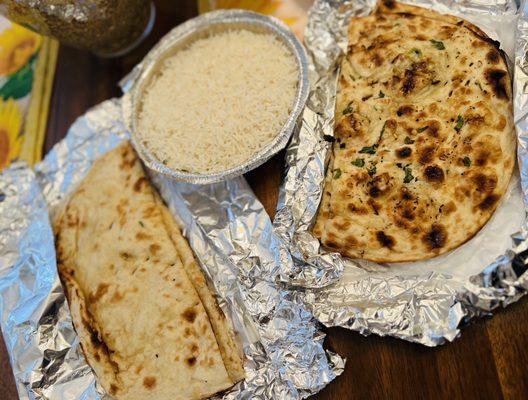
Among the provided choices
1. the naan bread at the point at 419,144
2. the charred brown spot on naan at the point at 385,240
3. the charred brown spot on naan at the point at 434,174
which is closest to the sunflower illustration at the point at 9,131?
the naan bread at the point at 419,144

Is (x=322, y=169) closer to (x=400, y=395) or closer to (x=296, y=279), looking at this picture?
(x=296, y=279)

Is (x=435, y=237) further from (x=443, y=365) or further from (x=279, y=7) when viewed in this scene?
(x=279, y=7)

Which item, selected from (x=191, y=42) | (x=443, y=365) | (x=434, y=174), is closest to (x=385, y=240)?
(x=434, y=174)

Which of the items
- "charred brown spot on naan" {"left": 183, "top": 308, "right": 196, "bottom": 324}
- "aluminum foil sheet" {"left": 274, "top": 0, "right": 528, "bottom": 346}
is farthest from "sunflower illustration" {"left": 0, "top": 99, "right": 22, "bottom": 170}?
"aluminum foil sheet" {"left": 274, "top": 0, "right": 528, "bottom": 346}

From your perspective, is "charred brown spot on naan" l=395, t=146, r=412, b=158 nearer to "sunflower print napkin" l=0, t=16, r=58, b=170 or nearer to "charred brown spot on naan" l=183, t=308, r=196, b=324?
"charred brown spot on naan" l=183, t=308, r=196, b=324

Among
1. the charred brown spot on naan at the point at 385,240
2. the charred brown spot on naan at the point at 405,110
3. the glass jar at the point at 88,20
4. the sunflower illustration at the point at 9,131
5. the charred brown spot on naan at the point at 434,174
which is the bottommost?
→ the sunflower illustration at the point at 9,131

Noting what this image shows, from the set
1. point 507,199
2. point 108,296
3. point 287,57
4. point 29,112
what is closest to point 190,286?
point 108,296

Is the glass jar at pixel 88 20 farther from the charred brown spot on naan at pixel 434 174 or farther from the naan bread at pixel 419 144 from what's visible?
the charred brown spot on naan at pixel 434 174

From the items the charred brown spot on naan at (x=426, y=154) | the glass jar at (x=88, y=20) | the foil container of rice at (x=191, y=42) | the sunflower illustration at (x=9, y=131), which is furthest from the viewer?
the sunflower illustration at (x=9, y=131)
